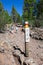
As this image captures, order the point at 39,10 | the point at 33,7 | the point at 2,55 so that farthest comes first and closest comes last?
the point at 33,7 < the point at 39,10 < the point at 2,55

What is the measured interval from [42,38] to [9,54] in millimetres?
7254

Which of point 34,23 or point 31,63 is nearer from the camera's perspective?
point 31,63

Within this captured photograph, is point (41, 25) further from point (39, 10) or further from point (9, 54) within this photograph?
point (9, 54)

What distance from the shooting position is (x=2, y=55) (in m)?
7.88

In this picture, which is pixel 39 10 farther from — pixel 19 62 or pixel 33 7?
pixel 19 62

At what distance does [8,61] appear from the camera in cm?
730

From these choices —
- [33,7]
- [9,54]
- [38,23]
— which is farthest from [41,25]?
[9,54]

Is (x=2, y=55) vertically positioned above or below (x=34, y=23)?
above

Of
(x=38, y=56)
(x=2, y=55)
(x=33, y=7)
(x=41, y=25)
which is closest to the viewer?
(x=2, y=55)

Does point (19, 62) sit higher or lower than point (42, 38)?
higher

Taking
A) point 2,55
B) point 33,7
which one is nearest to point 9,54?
point 2,55

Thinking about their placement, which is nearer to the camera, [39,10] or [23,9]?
[39,10]

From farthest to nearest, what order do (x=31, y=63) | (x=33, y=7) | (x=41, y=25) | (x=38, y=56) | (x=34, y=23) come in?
(x=33, y=7) → (x=34, y=23) → (x=41, y=25) → (x=38, y=56) → (x=31, y=63)

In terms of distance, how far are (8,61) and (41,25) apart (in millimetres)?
17609
